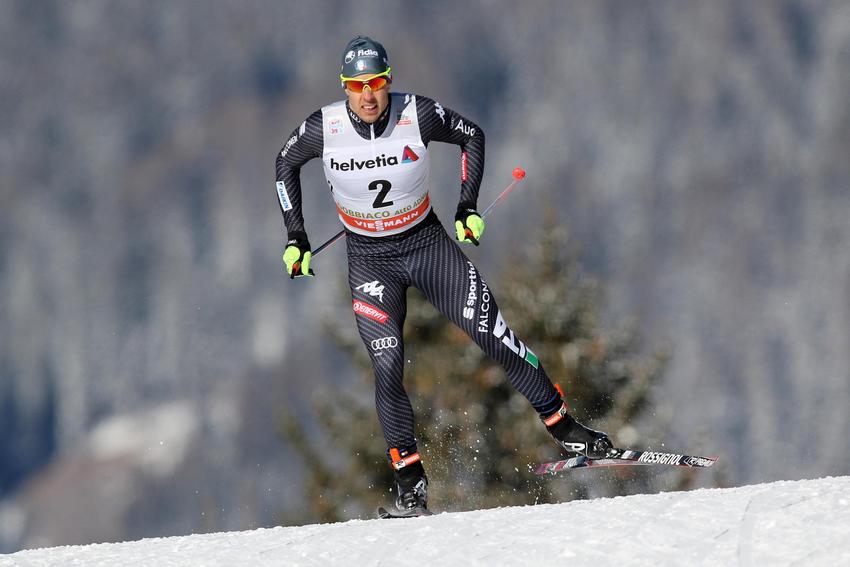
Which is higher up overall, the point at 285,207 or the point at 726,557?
the point at 285,207

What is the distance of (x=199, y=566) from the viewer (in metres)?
5.00

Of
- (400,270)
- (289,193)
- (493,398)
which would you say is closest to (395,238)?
(400,270)

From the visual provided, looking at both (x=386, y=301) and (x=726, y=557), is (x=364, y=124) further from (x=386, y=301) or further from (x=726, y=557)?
(x=726, y=557)

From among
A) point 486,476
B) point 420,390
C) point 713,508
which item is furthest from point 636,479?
point 713,508

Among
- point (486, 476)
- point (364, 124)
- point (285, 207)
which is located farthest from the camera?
point (486, 476)

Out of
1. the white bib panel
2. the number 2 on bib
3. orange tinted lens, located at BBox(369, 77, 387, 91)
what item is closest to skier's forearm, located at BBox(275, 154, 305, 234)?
the white bib panel

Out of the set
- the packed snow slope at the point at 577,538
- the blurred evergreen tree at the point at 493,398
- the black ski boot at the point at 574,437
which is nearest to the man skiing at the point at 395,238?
the black ski boot at the point at 574,437

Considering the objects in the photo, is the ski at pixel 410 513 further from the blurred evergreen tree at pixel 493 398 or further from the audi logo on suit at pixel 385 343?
the blurred evergreen tree at pixel 493 398

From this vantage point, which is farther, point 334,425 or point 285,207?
point 334,425

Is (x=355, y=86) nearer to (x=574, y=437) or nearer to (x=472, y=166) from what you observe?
(x=472, y=166)

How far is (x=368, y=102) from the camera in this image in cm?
648

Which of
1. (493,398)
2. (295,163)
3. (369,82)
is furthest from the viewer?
(493,398)

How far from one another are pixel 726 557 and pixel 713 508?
602mm

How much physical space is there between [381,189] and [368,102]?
0.53 m
